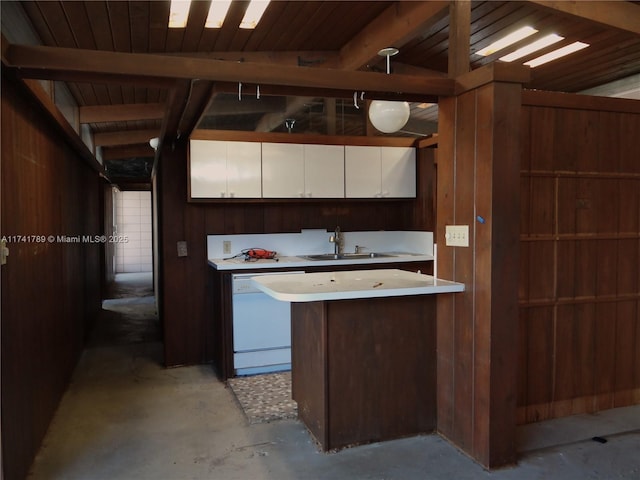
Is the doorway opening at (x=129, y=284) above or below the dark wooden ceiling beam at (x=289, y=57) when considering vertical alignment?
below

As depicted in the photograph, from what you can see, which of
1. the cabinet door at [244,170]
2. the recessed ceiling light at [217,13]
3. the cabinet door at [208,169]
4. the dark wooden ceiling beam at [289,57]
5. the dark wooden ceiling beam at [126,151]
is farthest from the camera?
the dark wooden ceiling beam at [126,151]

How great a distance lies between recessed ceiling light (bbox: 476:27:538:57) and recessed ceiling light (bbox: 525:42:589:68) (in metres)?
0.39

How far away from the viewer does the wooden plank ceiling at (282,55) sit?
2272mm

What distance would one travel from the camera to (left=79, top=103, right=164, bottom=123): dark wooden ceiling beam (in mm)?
5504

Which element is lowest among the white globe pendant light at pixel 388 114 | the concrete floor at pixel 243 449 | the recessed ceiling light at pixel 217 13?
the concrete floor at pixel 243 449

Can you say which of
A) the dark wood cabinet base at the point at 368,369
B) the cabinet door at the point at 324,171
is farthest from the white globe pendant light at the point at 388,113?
the dark wood cabinet base at the point at 368,369

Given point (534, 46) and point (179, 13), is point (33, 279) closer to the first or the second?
point (179, 13)

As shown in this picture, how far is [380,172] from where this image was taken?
4.64 m

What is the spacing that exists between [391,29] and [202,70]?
2.05 meters

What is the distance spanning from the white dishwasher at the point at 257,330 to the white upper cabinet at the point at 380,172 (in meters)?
1.20

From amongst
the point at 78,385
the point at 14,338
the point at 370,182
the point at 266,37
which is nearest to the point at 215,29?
the point at 266,37

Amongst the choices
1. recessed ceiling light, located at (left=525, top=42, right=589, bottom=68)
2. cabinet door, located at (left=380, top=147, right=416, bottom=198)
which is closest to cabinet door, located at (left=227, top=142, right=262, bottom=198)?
cabinet door, located at (left=380, top=147, right=416, bottom=198)

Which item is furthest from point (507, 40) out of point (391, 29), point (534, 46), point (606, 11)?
Result: point (391, 29)

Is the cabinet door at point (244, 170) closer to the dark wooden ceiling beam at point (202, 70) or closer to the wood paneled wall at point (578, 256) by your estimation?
the dark wooden ceiling beam at point (202, 70)
